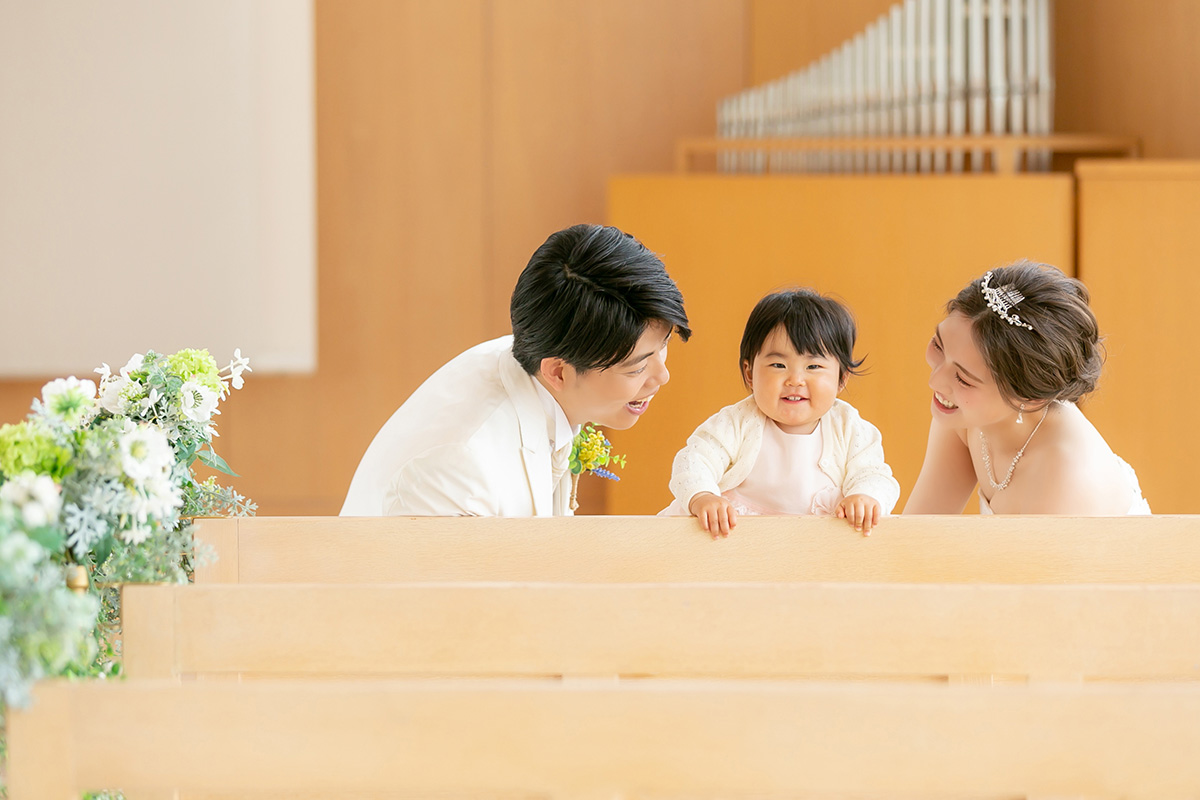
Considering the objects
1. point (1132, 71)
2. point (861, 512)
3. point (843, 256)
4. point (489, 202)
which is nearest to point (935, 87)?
point (843, 256)

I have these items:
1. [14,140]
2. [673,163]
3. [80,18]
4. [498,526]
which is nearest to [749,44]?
[673,163]

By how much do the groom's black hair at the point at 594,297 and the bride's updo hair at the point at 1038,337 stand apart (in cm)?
60

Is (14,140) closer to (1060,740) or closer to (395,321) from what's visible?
(395,321)

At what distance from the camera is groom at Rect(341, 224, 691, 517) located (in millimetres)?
1706

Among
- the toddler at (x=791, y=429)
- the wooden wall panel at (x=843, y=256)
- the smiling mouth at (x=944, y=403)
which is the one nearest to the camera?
the toddler at (x=791, y=429)

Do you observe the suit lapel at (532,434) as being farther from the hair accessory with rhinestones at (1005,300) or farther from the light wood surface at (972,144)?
the light wood surface at (972,144)

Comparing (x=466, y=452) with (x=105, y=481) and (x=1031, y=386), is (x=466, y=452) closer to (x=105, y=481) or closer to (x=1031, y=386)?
(x=105, y=481)

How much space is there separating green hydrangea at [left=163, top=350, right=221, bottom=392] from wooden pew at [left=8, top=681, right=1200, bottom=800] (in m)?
0.61

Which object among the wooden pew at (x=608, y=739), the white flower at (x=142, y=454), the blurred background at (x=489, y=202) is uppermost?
the blurred background at (x=489, y=202)

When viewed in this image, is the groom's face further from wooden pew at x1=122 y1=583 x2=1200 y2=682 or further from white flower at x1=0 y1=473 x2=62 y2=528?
white flower at x1=0 y1=473 x2=62 y2=528

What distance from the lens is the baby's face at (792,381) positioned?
194cm

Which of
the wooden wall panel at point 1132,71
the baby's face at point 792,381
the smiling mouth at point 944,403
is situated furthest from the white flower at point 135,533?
the wooden wall panel at point 1132,71

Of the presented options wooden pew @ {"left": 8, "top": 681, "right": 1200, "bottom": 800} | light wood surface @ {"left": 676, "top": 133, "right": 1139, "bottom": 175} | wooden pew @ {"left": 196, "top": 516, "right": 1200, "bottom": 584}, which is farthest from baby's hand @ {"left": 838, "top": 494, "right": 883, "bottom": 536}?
light wood surface @ {"left": 676, "top": 133, "right": 1139, "bottom": 175}

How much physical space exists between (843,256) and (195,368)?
8.26ft
